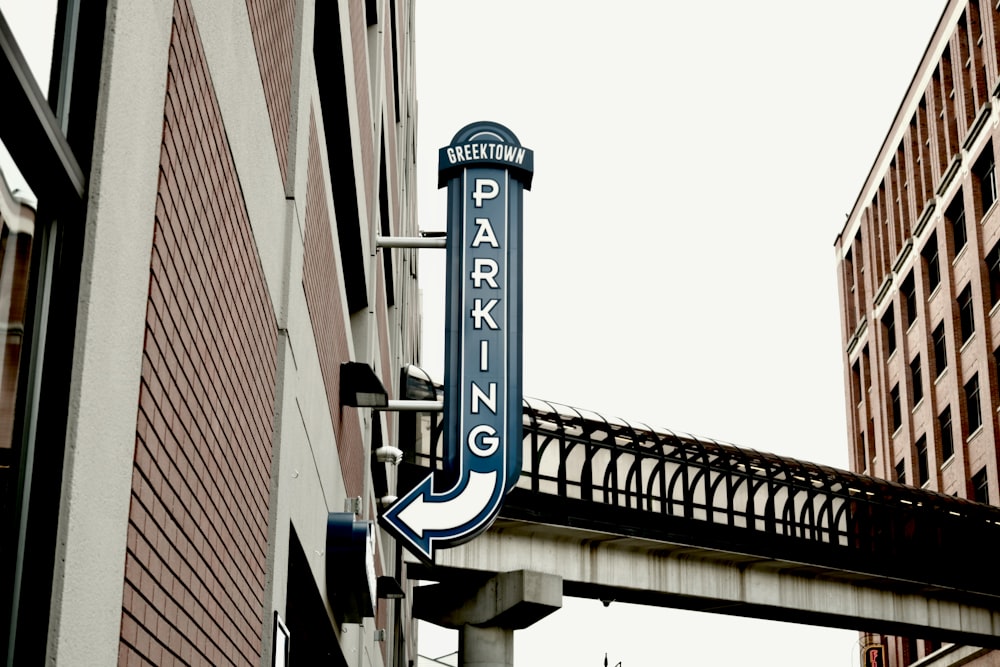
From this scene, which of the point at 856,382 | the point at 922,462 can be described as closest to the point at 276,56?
the point at 922,462

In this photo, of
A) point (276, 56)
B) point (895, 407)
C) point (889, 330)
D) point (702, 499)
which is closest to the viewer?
point (276, 56)

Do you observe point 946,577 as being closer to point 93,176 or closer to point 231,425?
point 231,425

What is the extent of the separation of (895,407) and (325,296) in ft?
159

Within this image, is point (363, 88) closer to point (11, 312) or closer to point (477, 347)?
point (477, 347)

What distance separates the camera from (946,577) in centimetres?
3388

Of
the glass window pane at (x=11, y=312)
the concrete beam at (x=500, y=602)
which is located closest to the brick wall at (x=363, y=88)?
the glass window pane at (x=11, y=312)

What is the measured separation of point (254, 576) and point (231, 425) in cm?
104

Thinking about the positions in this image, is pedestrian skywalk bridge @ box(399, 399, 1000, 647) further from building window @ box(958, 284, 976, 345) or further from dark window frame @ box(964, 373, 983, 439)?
building window @ box(958, 284, 976, 345)

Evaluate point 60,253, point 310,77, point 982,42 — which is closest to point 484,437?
point 310,77

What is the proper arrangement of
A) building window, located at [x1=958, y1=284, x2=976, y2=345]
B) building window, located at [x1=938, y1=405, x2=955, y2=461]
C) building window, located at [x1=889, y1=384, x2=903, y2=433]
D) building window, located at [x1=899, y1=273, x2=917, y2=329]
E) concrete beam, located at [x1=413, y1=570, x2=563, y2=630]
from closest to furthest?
1. concrete beam, located at [x1=413, y1=570, x2=563, y2=630]
2. building window, located at [x1=958, y1=284, x2=976, y2=345]
3. building window, located at [x1=938, y1=405, x2=955, y2=461]
4. building window, located at [x1=899, y1=273, x2=917, y2=329]
5. building window, located at [x1=889, y1=384, x2=903, y2=433]

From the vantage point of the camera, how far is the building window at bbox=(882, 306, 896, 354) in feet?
183

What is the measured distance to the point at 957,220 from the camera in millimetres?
48188

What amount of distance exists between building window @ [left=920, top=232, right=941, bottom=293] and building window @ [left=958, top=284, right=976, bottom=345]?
2.84 m

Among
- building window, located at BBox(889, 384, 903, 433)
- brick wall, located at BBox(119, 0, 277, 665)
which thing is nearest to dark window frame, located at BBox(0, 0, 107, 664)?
brick wall, located at BBox(119, 0, 277, 665)
